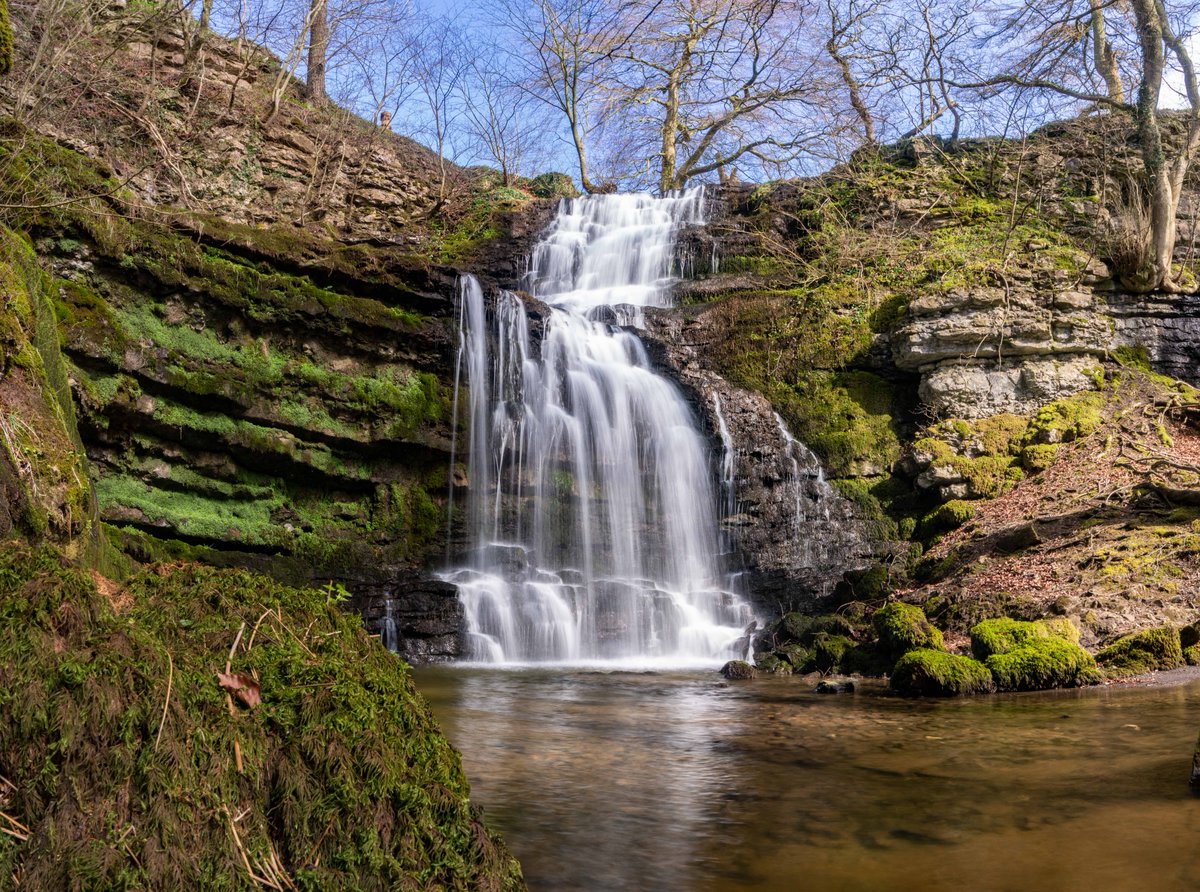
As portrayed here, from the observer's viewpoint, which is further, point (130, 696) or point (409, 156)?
point (409, 156)

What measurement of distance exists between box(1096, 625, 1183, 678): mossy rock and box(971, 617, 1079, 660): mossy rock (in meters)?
0.32

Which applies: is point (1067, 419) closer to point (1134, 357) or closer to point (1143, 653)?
point (1134, 357)

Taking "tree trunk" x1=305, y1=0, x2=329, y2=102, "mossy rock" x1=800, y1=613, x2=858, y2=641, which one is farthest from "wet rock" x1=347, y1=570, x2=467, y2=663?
"tree trunk" x1=305, y1=0, x2=329, y2=102

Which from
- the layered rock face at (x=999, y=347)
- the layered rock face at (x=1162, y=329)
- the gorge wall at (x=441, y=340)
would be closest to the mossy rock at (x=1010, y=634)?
the gorge wall at (x=441, y=340)

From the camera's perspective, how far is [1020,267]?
48.5 feet

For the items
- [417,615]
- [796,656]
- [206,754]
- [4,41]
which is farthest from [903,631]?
[4,41]

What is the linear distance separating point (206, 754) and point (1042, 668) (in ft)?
23.5

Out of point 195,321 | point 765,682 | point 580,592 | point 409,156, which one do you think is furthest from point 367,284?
point 409,156

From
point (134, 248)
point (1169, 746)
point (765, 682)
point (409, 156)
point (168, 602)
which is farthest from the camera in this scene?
point (409, 156)

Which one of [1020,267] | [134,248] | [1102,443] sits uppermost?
[1020,267]

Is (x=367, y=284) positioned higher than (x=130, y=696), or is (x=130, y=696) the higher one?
(x=367, y=284)

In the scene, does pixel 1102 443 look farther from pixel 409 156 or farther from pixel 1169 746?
pixel 409 156

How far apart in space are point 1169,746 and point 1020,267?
11.8 meters

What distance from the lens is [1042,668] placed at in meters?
7.33
